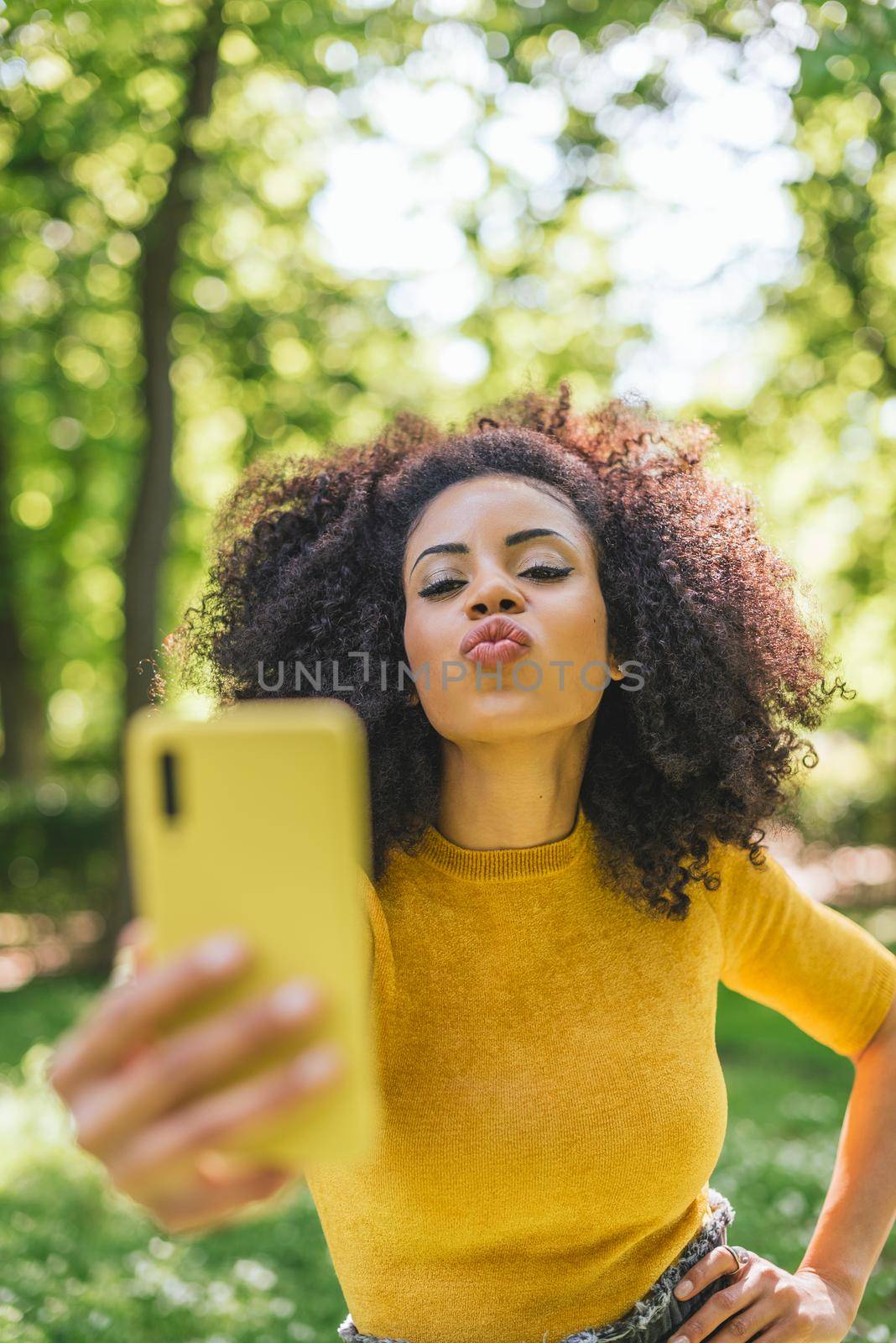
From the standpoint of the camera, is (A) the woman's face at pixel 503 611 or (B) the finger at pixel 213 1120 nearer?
(B) the finger at pixel 213 1120

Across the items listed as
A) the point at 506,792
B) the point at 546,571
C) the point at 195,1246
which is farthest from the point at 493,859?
the point at 195,1246

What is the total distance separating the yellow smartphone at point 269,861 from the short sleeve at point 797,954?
1.28 meters

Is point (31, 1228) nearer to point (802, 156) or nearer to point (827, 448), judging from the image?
point (802, 156)

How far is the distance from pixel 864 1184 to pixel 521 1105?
903 mm

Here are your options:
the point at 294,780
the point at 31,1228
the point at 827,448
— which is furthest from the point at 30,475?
the point at 294,780

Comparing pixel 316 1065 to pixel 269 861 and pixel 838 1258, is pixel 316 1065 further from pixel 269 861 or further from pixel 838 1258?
pixel 838 1258

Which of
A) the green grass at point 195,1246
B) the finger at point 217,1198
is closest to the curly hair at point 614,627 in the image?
the finger at point 217,1198

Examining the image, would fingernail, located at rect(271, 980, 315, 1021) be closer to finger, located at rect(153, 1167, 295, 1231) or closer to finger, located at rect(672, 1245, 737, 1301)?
finger, located at rect(153, 1167, 295, 1231)

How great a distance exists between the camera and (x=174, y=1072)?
41.7 inches

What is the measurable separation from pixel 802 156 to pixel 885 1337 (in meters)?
7.49

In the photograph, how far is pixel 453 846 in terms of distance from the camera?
2.08 metres

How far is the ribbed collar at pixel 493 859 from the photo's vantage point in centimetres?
204

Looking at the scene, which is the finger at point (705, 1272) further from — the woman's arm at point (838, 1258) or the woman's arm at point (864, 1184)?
the woman's arm at point (864, 1184)

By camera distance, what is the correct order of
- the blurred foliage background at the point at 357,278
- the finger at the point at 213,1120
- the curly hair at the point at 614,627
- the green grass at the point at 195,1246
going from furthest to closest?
the blurred foliage background at the point at 357,278
the green grass at the point at 195,1246
the curly hair at the point at 614,627
the finger at the point at 213,1120
